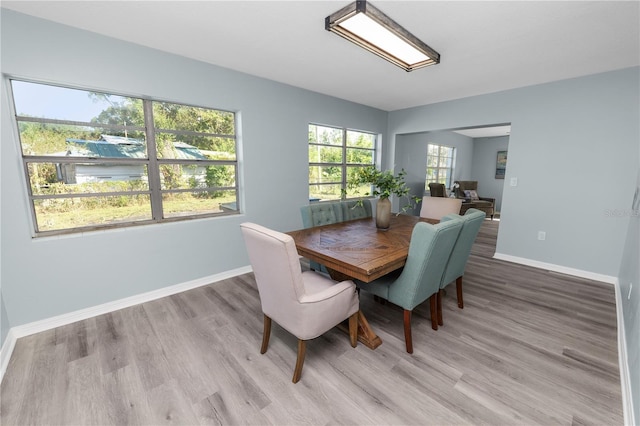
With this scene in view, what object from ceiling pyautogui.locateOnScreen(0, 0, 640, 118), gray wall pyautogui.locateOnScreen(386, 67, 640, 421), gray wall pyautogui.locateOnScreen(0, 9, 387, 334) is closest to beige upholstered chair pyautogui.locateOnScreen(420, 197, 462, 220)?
gray wall pyautogui.locateOnScreen(386, 67, 640, 421)

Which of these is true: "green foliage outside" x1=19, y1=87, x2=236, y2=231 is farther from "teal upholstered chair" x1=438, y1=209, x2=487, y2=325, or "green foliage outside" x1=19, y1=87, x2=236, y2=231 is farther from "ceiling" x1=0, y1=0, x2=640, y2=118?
"teal upholstered chair" x1=438, y1=209, x2=487, y2=325

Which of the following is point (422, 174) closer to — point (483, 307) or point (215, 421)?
point (483, 307)

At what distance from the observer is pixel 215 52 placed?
8.27ft

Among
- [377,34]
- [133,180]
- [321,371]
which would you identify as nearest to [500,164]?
[377,34]

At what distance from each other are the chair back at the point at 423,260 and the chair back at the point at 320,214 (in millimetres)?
1107

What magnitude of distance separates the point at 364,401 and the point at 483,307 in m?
1.66

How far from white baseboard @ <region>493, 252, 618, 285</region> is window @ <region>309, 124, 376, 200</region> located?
101 inches

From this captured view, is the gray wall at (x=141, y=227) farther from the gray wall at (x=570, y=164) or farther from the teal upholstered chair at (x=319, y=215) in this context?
the gray wall at (x=570, y=164)

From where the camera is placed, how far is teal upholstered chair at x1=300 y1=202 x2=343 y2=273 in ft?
8.80

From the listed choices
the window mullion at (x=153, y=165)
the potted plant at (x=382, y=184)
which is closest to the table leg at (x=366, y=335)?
the potted plant at (x=382, y=184)

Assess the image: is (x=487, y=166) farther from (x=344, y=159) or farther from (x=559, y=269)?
(x=344, y=159)

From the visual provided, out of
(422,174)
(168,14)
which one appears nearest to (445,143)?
(422,174)

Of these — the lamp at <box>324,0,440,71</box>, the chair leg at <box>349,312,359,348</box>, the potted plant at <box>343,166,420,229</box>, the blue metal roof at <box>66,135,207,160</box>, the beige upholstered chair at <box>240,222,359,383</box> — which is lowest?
the chair leg at <box>349,312,359,348</box>

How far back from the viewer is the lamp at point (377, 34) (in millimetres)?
1688
